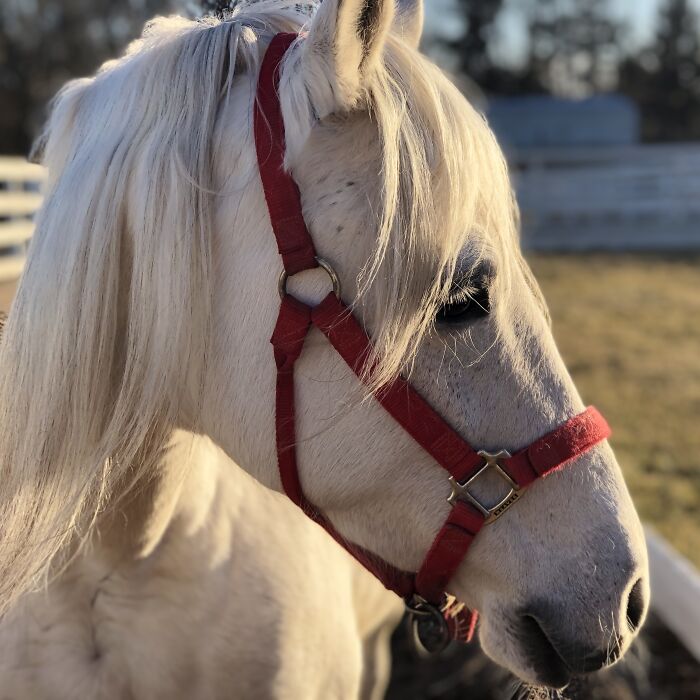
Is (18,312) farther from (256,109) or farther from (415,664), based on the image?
(415,664)

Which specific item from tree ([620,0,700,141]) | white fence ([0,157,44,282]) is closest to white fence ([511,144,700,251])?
white fence ([0,157,44,282])

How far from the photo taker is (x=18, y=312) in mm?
1328

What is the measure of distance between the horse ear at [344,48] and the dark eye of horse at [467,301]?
0.33 meters

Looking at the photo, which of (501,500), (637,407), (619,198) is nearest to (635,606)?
(501,500)

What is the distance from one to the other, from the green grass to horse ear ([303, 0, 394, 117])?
3.36 meters

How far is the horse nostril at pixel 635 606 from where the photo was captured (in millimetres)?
1263

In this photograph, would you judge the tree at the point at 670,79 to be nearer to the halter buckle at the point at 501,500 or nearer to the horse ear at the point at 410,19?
the horse ear at the point at 410,19

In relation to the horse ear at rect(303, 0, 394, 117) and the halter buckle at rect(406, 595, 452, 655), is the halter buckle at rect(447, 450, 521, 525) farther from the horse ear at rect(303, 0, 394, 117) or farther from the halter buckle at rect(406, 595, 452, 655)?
the horse ear at rect(303, 0, 394, 117)

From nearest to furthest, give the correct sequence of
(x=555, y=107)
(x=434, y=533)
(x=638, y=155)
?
1. (x=434, y=533)
2. (x=638, y=155)
3. (x=555, y=107)

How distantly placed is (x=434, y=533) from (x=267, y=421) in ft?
1.07

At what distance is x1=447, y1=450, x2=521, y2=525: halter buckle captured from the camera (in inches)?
47.8

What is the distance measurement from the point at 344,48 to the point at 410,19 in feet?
1.71

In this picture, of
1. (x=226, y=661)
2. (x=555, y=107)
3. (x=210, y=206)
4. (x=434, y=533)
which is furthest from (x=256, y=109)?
(x=555, y=107)

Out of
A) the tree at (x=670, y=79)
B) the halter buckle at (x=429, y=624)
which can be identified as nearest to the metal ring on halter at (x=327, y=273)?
the halter buckle at (x=429, y=624)
